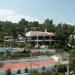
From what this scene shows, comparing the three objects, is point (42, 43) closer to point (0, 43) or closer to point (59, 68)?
point (0, 43)

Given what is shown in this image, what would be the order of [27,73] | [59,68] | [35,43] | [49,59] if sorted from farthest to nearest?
[35,43] < [49,59] < [59,68] < [27,73]

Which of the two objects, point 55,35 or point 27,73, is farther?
point 55,35

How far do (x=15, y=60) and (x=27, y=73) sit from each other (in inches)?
459

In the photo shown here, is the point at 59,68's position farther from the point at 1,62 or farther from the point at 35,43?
the point at 35,43

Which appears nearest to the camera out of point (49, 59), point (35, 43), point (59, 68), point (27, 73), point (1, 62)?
point (27, 73)

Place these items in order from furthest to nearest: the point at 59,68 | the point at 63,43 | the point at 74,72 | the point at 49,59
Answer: the point at 63,43 → the point at 49,59 → the point at 59,68 → the point at 74,72

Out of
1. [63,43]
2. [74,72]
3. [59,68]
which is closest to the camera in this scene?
[74,72]

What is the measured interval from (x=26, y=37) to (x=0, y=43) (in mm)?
8705

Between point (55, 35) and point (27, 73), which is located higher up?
point (55, 35)

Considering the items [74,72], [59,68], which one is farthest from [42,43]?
[74,72]

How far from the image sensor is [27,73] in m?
29.0

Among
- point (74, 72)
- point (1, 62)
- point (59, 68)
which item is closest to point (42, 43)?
point (1, 62)

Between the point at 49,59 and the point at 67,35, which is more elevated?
the point at 67,35

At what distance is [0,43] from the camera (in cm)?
7031
